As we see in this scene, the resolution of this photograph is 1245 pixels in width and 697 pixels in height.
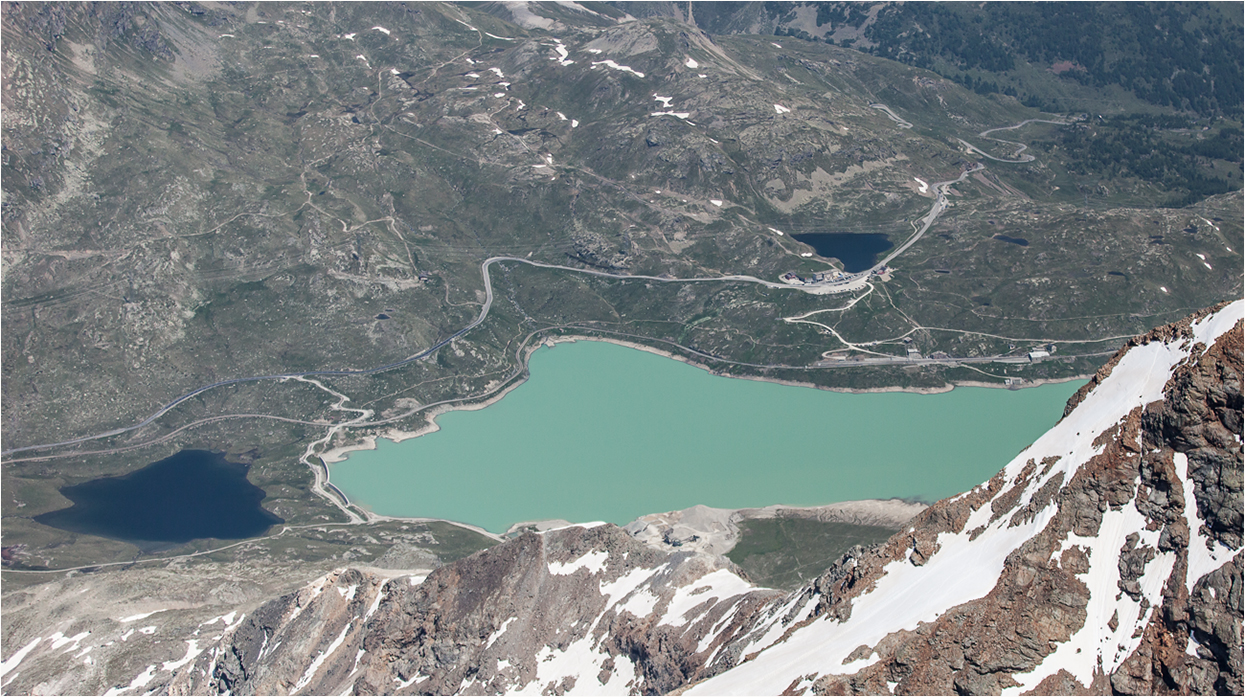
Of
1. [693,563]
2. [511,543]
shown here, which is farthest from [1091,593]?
[511,543]

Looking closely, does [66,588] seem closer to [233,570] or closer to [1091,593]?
[233,570]

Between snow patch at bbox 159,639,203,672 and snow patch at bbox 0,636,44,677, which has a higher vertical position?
snow patch at bbox 159,639,203,672

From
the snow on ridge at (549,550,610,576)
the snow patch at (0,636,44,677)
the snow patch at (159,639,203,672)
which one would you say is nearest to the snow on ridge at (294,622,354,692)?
the snow patch at (159,639,203,672)

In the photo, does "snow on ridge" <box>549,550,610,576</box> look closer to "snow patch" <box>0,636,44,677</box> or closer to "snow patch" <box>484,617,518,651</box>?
"snow patch" <box>484,617,518,651</box>

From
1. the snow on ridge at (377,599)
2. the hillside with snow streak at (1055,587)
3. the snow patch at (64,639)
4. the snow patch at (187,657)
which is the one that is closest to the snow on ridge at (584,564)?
the hillside with snow streak at (1055,587)

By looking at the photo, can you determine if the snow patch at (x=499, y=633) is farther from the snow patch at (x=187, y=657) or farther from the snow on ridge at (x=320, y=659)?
the snow patch at (x=187, y=657)
